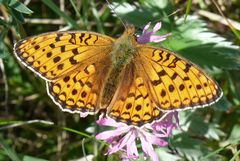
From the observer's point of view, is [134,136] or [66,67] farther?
[134,136]

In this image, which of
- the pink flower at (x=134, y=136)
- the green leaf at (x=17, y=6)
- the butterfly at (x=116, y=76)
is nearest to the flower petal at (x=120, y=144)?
the pink flower at (x=134, y=136)

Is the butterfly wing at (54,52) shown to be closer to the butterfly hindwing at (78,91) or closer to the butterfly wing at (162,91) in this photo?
the butterfly hindwing at (78,91)

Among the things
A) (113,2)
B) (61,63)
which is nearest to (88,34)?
(61,63)

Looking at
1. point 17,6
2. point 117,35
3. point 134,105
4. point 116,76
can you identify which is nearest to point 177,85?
point 134,105

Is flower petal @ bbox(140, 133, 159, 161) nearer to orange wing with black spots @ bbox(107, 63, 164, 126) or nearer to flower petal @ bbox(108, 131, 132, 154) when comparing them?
flower petal @ bbox(108, 131, 132, 154)

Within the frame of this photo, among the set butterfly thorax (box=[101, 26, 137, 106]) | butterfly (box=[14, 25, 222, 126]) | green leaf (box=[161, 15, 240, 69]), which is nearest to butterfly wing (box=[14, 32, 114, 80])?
butterfly (box=[14, 25, 222, 126])

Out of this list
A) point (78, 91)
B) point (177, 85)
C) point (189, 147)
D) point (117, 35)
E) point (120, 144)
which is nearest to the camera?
point (177, 85)

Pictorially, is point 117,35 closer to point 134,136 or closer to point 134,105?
point 134,136
